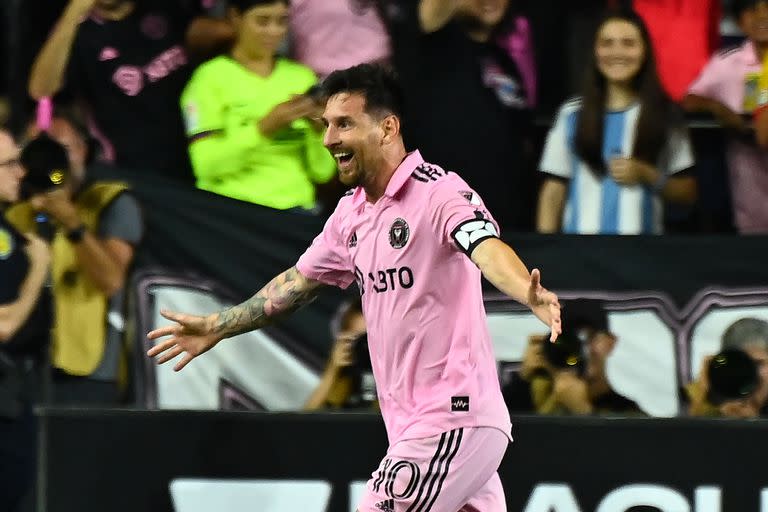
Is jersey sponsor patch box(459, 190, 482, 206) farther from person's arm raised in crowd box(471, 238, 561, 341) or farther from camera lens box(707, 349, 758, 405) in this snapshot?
camera lens box(707, 349, 758, 405)

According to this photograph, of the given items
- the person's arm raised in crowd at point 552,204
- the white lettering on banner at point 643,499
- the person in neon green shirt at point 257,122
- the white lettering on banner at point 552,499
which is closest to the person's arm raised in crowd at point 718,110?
the person's arm raised in crowd at point 552,204

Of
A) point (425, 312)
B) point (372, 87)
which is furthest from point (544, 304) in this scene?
point (372, 87)

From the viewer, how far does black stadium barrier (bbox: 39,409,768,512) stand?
22.9ft

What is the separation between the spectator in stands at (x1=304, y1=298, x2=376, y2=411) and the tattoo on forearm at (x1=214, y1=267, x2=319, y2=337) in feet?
4.71

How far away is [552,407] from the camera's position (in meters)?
7.18

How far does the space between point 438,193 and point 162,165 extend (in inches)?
A: 122

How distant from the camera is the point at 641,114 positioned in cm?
764

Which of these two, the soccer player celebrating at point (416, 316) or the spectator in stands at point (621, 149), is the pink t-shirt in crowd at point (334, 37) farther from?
the soccer player celebrating at point (416, 316)

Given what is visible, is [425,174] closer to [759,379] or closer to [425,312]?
[425,312]

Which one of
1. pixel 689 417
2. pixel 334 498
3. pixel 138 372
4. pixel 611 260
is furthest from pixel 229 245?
pixel 689 417

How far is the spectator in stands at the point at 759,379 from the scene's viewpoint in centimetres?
704

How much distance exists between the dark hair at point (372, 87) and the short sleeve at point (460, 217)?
0.33m

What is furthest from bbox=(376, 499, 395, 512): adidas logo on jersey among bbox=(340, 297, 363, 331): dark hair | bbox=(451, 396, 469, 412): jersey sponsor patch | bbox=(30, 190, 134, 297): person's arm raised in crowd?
bbox=(30, 190, 134, 297): person's arm raised in crowd

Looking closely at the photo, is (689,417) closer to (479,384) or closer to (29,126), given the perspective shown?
(479,384)
